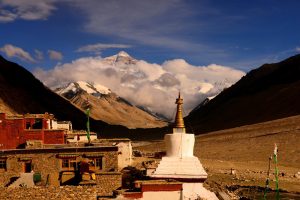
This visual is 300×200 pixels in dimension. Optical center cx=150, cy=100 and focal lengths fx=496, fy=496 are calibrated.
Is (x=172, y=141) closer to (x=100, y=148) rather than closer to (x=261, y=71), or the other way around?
(x=100, y=148)

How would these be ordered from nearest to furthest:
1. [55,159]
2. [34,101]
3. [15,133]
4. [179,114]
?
[179,114] → [55,159] → [15,133] → [34,101]

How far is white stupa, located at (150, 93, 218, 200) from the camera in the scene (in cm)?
2091

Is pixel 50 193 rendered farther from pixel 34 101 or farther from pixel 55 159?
pixel 34 101

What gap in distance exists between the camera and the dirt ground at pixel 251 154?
1523 inches

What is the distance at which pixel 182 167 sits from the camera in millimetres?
21141

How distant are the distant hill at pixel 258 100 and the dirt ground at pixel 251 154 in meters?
13.0

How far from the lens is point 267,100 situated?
338ft

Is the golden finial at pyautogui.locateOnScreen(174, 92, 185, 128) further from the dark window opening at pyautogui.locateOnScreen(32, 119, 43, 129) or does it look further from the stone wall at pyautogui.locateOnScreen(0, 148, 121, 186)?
the dark window opening at pyautogui.locateOnScreen(32, 119, 43, 129)

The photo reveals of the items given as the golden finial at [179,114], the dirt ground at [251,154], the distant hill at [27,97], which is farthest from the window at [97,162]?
the distant hill at [27,97]

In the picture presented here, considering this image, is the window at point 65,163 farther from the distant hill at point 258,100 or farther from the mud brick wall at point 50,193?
the distant hill at point 258,100

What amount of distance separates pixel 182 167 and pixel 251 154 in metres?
37.5

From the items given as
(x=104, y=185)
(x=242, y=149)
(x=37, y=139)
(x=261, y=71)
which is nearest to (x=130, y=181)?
(x=104, y=185)

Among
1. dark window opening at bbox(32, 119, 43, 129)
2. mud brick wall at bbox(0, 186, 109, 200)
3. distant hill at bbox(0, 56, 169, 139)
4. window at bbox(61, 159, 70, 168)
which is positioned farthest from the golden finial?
distant hill at bbox(0, 56, 169, 139)

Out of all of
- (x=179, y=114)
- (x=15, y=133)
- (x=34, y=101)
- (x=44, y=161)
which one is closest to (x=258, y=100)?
(x=34, y=101)
